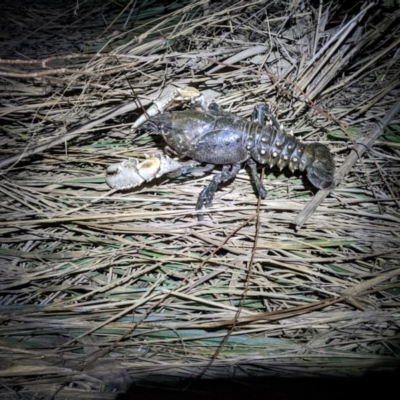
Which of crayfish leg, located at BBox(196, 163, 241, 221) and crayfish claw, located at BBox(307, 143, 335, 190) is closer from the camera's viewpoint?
crayfish claw, located at BBox(307, 143, 335, 190)

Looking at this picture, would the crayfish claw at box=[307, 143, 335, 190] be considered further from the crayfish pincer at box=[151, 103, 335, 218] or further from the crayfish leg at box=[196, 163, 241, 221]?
the crayfish leg at box=[196, 163, 241, 221]

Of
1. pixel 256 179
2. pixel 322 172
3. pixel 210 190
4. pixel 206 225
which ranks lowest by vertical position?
pixel 206 225

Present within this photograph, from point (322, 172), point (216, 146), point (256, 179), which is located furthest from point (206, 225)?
point (322, 172)

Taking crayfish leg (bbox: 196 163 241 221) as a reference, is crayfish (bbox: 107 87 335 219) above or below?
above

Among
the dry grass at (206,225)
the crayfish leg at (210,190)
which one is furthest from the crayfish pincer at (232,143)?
the dry grass at (206,225)

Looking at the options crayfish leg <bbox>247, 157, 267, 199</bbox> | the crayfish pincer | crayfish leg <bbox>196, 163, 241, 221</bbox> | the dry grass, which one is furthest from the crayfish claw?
crayfish leg <bbox>196, 163, 241, 221</bbox>

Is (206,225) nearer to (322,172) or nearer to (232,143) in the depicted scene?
(232,143)

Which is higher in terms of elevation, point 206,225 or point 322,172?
point 322,172
